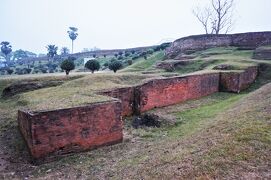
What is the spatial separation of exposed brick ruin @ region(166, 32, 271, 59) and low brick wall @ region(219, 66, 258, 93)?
390 inches

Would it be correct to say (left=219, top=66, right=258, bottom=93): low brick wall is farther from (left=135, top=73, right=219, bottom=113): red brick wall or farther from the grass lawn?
the grass lawn

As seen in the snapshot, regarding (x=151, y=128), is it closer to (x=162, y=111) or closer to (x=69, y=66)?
(x=162, y=111)

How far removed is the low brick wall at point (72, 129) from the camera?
6379 millimetres

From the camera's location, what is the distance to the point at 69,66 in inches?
675

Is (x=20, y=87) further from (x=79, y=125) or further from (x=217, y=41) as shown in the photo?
(x=217, y=41)

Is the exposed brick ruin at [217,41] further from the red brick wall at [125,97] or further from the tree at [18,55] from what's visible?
the tree at [18,55]

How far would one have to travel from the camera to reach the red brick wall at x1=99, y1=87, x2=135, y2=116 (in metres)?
9.63

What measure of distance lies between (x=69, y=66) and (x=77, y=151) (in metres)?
10.8

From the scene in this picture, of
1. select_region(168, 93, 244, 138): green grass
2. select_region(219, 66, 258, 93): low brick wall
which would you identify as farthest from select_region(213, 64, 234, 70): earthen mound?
select_region(168, 93, 244, 138): green grass

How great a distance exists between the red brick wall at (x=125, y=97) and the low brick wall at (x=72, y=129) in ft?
6.52

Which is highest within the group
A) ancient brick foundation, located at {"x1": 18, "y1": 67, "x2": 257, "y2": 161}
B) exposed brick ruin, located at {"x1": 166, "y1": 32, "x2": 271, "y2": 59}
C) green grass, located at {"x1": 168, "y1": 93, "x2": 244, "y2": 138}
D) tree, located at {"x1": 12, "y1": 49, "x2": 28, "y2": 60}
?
exposed brick ruin, located at {"x1": 166, "y1": 32, "x2": 271, "y2": 59}

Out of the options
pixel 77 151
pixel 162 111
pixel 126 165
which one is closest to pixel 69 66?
pixel 162 111

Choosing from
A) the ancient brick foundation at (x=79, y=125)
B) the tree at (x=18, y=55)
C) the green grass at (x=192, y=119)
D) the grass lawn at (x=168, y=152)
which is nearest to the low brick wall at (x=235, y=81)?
the green grass at (x=192, y=119)

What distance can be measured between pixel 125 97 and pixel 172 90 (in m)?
2.54
